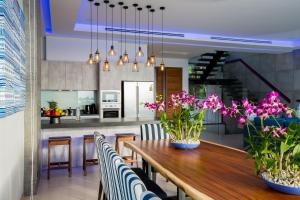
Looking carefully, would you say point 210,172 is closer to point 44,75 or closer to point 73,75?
point 73,75

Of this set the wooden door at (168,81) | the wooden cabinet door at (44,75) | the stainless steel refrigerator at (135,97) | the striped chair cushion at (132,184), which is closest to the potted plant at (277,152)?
the striped chair cushion at (132,184)

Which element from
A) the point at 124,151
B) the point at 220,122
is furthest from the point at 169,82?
the point at 124,151

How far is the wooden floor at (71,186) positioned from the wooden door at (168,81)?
16.3ft

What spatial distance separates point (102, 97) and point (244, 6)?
3872 millimetres

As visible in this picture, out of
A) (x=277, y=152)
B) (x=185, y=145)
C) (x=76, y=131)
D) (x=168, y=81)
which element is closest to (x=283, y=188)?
(x=277, y=152)

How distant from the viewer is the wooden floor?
11.7 feet

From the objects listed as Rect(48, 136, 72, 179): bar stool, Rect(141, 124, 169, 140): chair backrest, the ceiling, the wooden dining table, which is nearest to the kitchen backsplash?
the ceiling

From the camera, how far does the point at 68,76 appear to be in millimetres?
6445

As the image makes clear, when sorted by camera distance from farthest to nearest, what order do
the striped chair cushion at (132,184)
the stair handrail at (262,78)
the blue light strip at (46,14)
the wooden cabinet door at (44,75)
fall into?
the stair handrail at (262,78)
the wooden cabinet door at (44,75)
the blue light strip at (46,14)
the striped chair cushion at (132,184)

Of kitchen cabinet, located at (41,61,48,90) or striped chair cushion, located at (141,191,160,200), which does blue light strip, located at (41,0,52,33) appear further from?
striped chair cushion, located at (141,191,160,200)

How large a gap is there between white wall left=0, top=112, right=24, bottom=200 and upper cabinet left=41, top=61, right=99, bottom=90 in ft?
10.2

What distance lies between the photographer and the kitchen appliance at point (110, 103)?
6.65 m

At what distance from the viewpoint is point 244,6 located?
4844 millimetres

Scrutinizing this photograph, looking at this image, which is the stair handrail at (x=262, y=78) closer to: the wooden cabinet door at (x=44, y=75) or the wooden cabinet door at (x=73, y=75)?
the wooden cabinet door at (x=73, y=75)
